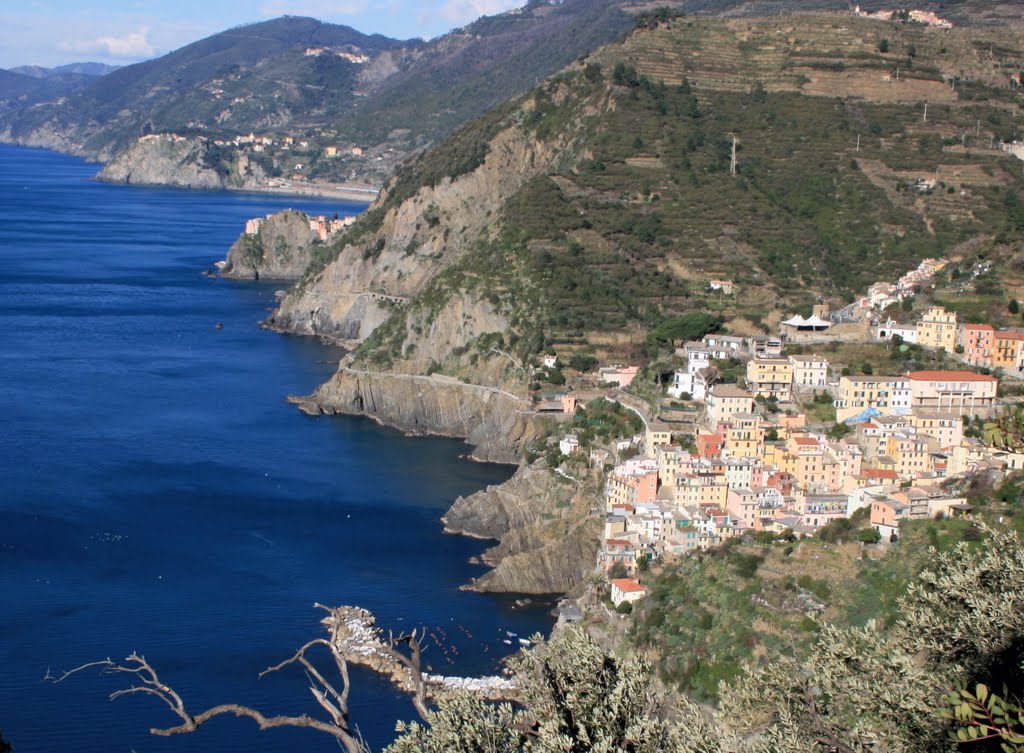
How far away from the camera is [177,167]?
14500 cm

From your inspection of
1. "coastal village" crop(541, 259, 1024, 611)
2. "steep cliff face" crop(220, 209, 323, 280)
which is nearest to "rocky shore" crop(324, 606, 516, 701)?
"coastal village" crop(541, 259, 1024, 611)

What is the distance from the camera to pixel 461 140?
61031 millimetres

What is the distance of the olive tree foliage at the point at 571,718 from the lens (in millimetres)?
8102

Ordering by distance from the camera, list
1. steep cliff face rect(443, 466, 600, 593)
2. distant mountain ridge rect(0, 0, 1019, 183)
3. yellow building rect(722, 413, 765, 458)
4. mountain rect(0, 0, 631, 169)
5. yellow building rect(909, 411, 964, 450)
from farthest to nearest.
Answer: mountain rect(0, 0, 631, 169), distant mountain ridge rect(0, 0, 1019, 183), yellow building rect(722, 413, 765, 458), yellow building rect(909, 411, 964, 450), steep cliff face rect(443, 466, 600, 593)

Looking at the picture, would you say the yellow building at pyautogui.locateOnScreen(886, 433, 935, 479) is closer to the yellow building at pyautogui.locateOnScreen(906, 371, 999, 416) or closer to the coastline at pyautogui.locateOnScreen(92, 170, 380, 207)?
the yellow building at pyautogui.locateOnScreen(906, 371, 999, 416)

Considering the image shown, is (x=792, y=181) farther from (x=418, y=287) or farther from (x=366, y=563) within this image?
(x=366, y=563)

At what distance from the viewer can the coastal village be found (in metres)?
26.5

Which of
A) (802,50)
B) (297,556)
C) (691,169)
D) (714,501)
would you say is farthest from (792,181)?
(297,556)

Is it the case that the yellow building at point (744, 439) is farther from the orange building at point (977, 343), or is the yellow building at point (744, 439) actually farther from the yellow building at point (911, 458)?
the orange building at point (977, 343)

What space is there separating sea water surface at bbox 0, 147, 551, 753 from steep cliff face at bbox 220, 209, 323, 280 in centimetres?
1480

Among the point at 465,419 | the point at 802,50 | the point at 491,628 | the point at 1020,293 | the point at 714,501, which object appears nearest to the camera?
the point at 491,628

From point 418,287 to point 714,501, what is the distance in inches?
1078

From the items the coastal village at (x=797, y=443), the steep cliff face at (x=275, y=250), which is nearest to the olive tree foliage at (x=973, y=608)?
the coastal village at (x=797, y=443)

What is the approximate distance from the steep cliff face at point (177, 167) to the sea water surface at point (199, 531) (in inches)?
3259
